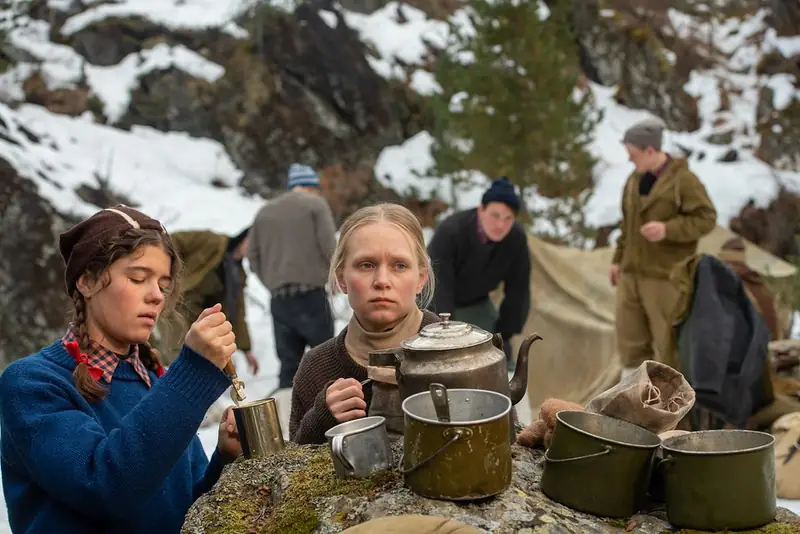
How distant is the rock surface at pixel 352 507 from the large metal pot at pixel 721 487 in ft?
0.14

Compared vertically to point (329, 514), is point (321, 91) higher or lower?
higher

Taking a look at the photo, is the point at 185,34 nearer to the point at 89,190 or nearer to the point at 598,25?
the point at 89,190

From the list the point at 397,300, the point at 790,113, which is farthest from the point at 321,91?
the point at 397,300

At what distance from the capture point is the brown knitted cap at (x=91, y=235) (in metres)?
1.60

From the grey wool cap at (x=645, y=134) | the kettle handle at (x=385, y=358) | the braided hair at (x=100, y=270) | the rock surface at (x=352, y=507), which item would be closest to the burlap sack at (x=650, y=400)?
the rock surface at (x=352, y=507)

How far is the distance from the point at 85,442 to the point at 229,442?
44cm

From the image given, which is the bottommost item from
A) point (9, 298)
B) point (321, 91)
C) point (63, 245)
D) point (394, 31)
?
point (9, 298)

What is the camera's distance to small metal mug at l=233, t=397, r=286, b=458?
1.71 m

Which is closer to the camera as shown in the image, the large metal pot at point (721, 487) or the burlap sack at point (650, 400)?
the large metal pot at point (721, 487)

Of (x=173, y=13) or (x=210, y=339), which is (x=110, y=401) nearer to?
(x=210, y=339)

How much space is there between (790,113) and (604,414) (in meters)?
16.1

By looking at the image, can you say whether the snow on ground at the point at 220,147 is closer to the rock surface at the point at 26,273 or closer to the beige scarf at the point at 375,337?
the rock surface at the point at 26,273

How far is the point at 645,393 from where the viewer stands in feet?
4.77

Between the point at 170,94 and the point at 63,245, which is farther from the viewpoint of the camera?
the point at 170,94
